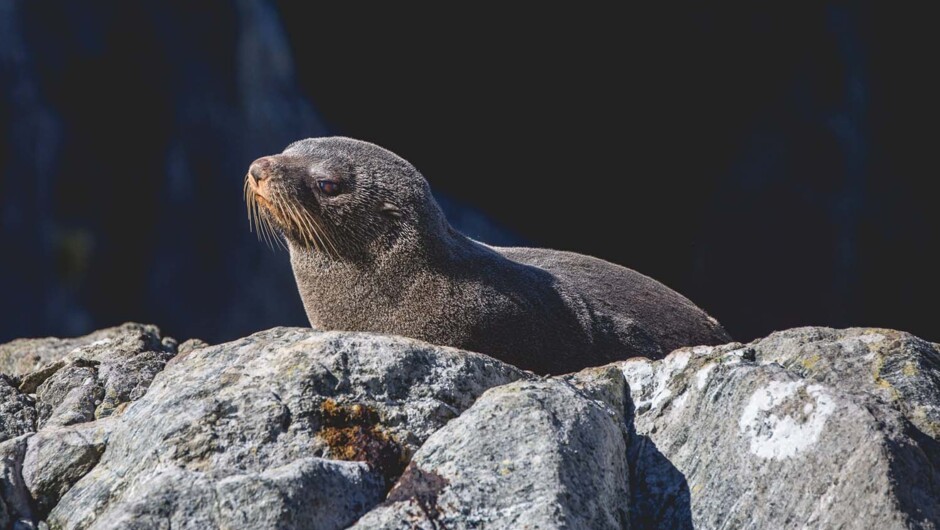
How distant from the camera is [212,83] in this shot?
16125mm

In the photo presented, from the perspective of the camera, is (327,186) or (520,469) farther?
(327,186)

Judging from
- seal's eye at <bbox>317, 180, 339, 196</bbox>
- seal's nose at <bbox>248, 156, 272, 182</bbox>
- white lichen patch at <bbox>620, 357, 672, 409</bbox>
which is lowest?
white lichen patch at <bbox>620, 357, 672, 409</bbox>

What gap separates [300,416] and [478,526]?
2.95ft

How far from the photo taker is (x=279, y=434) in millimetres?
3990

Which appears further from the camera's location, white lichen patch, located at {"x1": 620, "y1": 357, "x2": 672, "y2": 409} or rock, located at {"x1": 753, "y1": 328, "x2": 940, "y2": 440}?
white lichen patch, located at {"x1": 620, "y1": 357, "x2": 672, "y2": 409}

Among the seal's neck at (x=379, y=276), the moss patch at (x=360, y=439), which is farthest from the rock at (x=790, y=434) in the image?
the seal's neck at (x=379, y=276)

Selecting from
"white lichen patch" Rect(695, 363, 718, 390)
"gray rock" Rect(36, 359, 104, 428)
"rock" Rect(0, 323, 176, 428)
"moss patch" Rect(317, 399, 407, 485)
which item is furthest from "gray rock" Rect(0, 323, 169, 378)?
"white lichen patch" Rect(695, 363, 718, 390)

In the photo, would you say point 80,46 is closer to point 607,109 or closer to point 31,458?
point 607,109

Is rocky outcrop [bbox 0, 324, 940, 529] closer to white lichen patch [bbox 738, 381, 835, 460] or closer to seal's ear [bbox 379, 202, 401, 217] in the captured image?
white lichen patch [bbox 738, 381, 835, 460]

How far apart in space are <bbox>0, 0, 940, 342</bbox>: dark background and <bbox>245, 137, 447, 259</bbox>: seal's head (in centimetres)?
881

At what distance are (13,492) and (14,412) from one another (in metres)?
1.58

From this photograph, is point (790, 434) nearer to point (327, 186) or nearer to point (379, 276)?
point (379, 276)

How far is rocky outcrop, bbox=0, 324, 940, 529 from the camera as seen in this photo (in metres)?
3.62

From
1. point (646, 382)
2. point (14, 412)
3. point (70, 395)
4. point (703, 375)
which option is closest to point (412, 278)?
point (70, 395)
